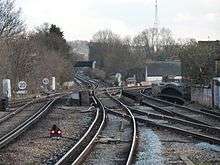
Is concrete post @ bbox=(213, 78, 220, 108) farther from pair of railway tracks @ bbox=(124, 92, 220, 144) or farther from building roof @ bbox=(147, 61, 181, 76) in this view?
building roof @ bbox=(147, 61, 181, 76)

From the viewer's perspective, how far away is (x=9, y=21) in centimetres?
5544

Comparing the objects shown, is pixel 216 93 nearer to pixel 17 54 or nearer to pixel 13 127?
pixel 13 127

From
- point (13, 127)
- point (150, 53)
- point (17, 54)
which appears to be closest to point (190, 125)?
point (13, 127)

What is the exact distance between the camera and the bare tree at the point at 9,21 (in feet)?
180

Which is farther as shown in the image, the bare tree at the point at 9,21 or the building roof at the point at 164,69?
the building roof at the point at 164,69

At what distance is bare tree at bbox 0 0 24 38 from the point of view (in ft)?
180

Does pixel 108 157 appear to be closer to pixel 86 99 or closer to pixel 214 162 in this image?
pixel 214 162

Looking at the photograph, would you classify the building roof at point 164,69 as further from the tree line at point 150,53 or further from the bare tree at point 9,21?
the bare tree at point 9,21

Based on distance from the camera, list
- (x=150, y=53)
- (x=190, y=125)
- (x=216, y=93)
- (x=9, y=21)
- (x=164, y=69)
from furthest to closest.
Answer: (x=150, y=53) < (x=164, y=69) < (x=9, y=21) < (x=216, y=93) < (x=190, y=125)

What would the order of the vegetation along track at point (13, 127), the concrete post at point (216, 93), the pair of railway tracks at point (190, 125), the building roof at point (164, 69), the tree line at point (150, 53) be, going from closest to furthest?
the vegetation along track at point (13, 127) < the pair of railway tracks at point (190, 125) < the concrete post at point (216, 93) < the tree line at point (150, 53) < the building roof at point (164, 69)

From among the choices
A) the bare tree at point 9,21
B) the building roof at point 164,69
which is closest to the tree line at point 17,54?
the bare tree at point 9,21

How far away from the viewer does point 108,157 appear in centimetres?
1420

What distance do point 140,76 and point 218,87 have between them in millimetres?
75581

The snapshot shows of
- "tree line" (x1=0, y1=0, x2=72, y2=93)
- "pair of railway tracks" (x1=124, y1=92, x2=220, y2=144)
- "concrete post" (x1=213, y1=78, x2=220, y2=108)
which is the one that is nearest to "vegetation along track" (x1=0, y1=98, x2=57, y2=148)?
"pair of railway tracks" (x1=124, y1=92, x2=220, y2=144)
